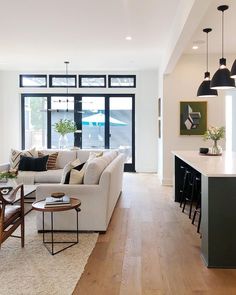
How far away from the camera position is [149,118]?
400 inches

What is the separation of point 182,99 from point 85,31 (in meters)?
2.97

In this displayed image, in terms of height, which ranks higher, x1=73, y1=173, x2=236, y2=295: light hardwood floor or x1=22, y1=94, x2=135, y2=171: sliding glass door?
x1=22, y1=94, x2=135, y2=171: sliding glass door

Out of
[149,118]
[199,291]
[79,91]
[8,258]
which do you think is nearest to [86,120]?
[79,91]

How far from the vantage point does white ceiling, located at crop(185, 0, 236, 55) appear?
15.8ft

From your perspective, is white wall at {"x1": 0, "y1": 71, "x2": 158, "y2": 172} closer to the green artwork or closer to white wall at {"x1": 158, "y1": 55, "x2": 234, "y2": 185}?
white wall at {"x1": 158, "y1": 55, "x2": 234, "y2": 185}

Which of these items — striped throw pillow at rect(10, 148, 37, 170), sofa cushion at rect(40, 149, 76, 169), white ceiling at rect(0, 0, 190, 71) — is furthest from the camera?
sofa cushion at rect(40, 149, 76, 169)

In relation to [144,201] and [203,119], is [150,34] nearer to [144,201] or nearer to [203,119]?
[203,119]

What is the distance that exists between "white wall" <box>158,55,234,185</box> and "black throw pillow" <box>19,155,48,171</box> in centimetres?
296

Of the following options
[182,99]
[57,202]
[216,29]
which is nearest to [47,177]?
[57,202]

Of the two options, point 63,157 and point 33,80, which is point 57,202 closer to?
point 63,157

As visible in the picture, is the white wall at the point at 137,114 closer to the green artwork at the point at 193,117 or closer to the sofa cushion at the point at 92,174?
the green artwork at the point at 193,117

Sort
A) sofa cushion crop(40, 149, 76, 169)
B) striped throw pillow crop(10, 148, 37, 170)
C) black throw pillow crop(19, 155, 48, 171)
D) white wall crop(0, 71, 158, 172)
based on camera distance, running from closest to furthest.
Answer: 1. black throw pillow crop(19, 155, 48, 171)
2. striped throw pillow crop(10, 148, 37, 170)
3. sofa cushion crop(40, 149, 76, 169)
4. white wall crop(0, 71, 158, 172)

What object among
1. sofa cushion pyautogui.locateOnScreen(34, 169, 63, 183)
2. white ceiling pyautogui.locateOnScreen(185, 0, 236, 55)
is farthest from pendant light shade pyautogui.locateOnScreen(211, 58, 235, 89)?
sofa cushion pyautogui.locateOnScreen(34, 169, 63, 183)

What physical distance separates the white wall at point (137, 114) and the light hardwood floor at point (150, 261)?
4826 mm
